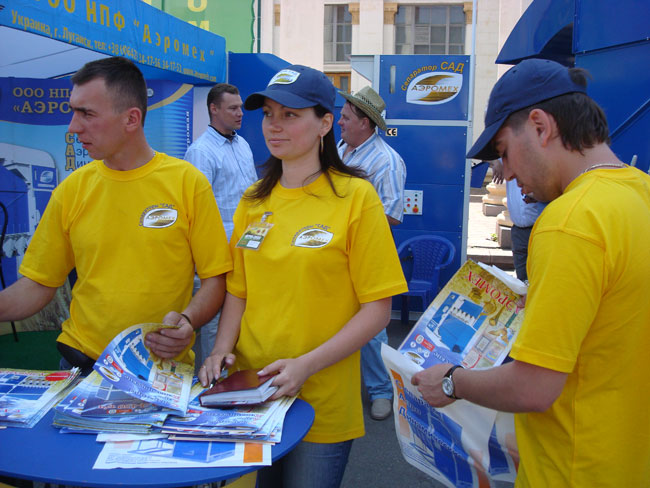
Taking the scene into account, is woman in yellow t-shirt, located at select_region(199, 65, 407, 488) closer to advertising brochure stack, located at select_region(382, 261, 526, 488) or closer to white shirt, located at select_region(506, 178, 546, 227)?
advertising brochure stack, located at select_region(382, 261, 526, 488)

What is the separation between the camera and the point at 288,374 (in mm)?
1576

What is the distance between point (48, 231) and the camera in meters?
1.95

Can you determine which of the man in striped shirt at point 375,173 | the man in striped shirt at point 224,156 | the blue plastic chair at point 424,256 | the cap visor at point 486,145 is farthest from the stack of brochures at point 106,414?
the blue plastic chair at point 424,256

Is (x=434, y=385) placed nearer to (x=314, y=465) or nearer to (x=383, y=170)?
(x=314, y=465)

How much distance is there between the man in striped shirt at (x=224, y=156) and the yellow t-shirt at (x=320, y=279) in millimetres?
2625

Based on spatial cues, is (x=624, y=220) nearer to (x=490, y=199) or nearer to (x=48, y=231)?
(x=48, y=231)

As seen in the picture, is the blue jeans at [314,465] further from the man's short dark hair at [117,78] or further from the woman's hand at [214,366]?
the man's short dark hair at [117,78]

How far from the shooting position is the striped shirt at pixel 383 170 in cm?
403

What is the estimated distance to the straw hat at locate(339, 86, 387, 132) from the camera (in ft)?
13.5

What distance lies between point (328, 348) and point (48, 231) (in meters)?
1.07

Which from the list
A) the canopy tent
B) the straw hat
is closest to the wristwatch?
the straw hat

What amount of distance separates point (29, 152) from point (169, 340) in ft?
13.9

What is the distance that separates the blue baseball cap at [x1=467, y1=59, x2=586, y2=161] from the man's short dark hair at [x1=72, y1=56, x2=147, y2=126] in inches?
47.7

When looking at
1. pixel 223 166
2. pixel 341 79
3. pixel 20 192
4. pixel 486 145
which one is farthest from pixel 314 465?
pixel 341 79
